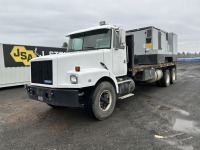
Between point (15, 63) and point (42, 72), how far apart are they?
894 centimetres

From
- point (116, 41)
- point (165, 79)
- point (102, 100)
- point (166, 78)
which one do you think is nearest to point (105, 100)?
point (102, 100)

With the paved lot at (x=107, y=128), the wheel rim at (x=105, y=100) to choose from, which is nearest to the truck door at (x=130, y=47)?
the paved lot at (x=107, y=128)

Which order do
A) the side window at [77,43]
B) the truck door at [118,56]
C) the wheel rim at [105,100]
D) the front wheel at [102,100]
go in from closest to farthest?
the front wheel at [102,100]
the wheel rim at [105,100]
the truck door at [118,56]
the side window at [77,43]

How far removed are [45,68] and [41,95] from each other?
2.56 feet

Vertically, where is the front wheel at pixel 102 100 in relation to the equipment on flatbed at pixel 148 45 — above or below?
below

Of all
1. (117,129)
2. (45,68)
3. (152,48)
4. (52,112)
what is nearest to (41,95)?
(45,68)

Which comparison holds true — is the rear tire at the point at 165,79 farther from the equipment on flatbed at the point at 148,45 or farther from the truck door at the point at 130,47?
the truck door at the point at 130,47

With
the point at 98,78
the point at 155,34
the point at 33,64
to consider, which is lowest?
the point at 98,78

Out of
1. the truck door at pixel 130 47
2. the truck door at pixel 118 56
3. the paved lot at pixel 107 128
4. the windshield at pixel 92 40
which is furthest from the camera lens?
the truck door at pixel 130 47

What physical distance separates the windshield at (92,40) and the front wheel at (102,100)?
1364 millimetres

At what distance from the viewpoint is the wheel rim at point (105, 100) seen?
5801mm

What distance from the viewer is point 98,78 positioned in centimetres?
549

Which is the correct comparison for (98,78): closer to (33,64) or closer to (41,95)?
(41,95)

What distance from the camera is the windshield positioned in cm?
631
